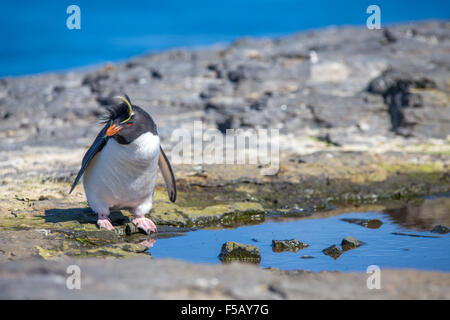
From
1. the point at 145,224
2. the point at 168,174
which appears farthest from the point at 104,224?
the point at 168,174

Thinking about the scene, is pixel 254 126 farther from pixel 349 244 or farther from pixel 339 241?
pixel 349 244

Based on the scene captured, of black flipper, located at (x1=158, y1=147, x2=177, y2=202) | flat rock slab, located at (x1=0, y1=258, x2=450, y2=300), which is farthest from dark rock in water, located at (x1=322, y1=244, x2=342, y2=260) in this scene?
black flipper, located at (x1=158, y1=147, x2=177, y2=202)

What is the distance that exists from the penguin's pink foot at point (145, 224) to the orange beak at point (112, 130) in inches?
44.8

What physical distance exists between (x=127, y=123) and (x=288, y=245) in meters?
1.74

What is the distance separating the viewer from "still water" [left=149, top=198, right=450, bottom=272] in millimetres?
3916

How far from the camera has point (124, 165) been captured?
4.34m

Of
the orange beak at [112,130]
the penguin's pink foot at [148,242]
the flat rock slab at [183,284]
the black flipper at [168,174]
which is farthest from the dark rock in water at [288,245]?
the orange beak at [112,130]

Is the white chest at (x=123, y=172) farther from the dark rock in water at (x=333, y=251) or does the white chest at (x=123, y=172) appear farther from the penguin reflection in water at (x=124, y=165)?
the dark rock in water at (x=333, y=251)

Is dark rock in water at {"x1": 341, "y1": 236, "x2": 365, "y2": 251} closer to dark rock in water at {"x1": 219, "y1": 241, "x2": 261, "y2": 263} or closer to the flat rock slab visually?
dark rock in water at {"x1": 219, "y1": 241, "x2": 261, "y2": 263}

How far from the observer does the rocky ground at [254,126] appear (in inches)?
205

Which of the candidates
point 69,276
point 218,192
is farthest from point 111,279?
point 218,192
